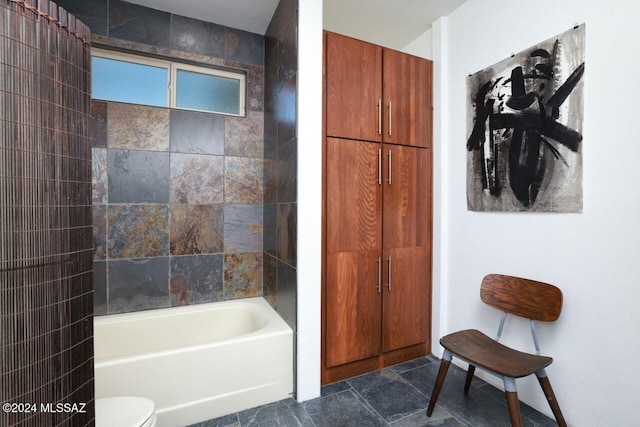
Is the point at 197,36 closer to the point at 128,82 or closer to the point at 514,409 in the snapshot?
the point at 128,82

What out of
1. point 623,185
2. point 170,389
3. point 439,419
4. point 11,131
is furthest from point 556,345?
point 11,131

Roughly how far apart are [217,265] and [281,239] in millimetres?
688

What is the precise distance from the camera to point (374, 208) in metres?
2.06

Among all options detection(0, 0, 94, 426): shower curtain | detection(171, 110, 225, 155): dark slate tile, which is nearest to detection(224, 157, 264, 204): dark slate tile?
detection(171, 110, 225, 155): dark slate tile

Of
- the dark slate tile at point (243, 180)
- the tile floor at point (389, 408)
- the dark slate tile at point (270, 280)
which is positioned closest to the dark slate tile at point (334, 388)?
the tile floor at point (389, 408)

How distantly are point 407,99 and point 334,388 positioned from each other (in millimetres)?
2162

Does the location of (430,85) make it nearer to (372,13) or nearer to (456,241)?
(372,13)

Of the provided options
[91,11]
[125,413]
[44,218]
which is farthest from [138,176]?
[125,413]

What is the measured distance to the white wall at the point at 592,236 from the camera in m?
1.30

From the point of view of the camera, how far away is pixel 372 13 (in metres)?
2.19

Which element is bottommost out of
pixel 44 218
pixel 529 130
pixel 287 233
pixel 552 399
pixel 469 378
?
pixel 469 378

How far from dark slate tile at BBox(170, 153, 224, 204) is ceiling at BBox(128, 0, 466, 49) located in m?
1.09

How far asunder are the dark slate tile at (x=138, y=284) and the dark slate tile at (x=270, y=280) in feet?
2.45

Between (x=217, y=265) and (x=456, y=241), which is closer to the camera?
(x=456, y=241)
